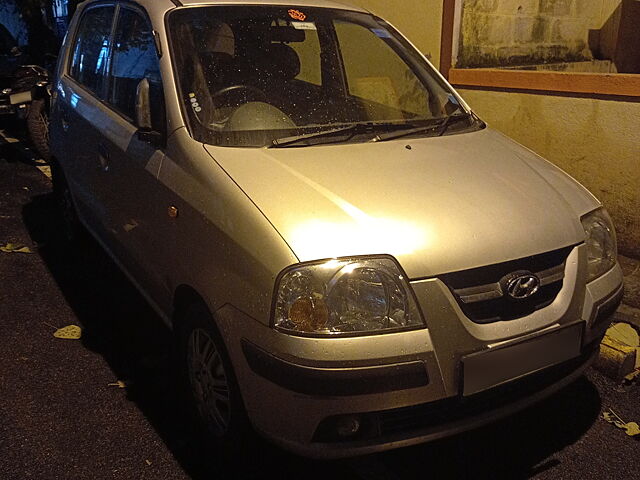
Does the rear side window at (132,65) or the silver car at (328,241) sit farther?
the rear side window at (132,65)

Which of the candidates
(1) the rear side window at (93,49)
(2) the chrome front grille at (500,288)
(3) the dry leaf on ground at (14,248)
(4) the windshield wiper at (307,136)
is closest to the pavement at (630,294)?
(2) the chrome front grille at (500,288)

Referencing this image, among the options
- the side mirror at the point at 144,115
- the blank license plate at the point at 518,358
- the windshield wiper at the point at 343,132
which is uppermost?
the side mirror at the point at 144,115

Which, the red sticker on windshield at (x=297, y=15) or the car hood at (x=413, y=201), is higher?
the red sticker on windshield at (x=297, y=15)

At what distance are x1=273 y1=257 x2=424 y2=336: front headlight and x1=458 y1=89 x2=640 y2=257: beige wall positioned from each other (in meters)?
3.09

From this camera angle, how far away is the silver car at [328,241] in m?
2.09

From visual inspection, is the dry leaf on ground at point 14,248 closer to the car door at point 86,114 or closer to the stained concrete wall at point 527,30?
the car door at point 86,114

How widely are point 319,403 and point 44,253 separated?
11.4 ft

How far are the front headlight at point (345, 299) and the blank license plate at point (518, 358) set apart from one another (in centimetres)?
26

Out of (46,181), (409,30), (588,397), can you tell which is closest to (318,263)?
(588,397)

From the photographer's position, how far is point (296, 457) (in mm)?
2646

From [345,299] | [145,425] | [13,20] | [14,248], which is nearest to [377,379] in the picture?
[345,299]

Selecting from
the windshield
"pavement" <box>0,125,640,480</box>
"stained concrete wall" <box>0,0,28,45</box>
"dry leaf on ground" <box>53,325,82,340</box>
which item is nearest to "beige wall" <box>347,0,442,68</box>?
the windshield

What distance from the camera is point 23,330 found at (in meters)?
3.70

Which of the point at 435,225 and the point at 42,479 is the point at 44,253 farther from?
the point at 435,225
